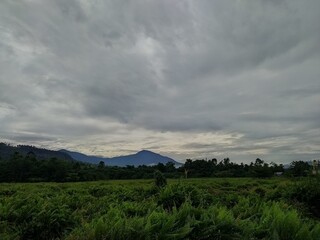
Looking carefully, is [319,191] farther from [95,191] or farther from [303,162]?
[303,162]

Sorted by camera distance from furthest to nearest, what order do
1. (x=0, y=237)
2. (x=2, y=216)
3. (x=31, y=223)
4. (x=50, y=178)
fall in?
(x=50, y=178) → (x=2, y=216) → (x=31, y=223) → (x=0, y=237)

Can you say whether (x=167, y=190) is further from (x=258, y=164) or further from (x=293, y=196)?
(x=258, y=164)

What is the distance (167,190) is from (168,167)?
81664mm

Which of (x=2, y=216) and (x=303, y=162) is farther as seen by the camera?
(x=303, y=162)

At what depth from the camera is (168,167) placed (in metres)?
91.6

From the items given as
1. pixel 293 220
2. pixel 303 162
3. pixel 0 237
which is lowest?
pixel 0 237

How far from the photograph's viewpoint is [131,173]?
85375 mm

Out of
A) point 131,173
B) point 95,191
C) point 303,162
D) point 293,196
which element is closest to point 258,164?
point 303,162

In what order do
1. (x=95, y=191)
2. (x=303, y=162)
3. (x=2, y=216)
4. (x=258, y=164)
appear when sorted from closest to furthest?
(x=2, y=216), (x=95, y=191), (x=303, y=162), (x=258, y=164)

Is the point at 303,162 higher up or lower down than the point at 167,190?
higher up

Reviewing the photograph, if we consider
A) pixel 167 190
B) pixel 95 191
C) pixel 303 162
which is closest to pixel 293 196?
pixel 167 190

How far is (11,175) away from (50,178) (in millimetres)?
8713

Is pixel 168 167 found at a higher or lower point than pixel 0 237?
higher

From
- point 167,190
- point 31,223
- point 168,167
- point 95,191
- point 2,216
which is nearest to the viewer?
point 31,223
